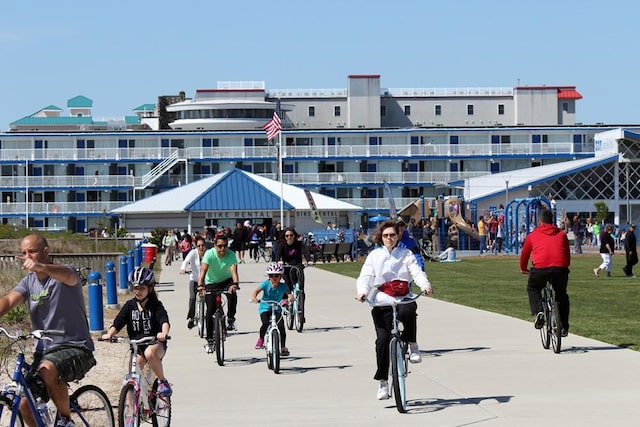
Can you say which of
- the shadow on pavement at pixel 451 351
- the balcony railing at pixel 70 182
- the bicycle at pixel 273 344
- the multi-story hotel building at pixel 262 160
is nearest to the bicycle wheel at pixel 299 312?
the shadow on pavement at pixel 451 351

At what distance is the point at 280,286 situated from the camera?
1517 cm

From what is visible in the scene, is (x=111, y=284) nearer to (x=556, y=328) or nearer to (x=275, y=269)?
(x=275, y=269)

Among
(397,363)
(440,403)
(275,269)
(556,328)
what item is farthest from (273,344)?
(556,328)

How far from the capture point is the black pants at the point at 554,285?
15.7 metres

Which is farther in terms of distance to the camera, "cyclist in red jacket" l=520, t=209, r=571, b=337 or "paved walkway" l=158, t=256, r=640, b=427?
"cyclist in red jacket" l=520, t=209, r=571, b=337

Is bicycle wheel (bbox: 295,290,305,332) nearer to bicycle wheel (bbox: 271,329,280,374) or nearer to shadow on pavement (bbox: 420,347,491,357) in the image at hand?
shadow on pavement (bbox: 420,347,491,357)

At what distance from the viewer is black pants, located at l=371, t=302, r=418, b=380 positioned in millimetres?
11484

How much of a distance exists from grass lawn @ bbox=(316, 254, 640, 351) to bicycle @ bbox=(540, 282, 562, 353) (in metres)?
1.07

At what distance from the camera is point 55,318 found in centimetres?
848

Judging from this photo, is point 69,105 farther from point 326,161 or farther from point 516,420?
point 516,420

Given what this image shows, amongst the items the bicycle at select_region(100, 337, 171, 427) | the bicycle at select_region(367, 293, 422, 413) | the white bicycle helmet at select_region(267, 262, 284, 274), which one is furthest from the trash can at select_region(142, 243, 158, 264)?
the bicycle at select_region(100, 337, 171, 427)

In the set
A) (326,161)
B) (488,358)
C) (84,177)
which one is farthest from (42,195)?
(488,358)

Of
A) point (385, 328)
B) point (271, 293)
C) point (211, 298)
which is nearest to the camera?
point (385, 328)

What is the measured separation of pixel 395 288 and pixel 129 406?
10.8ft
